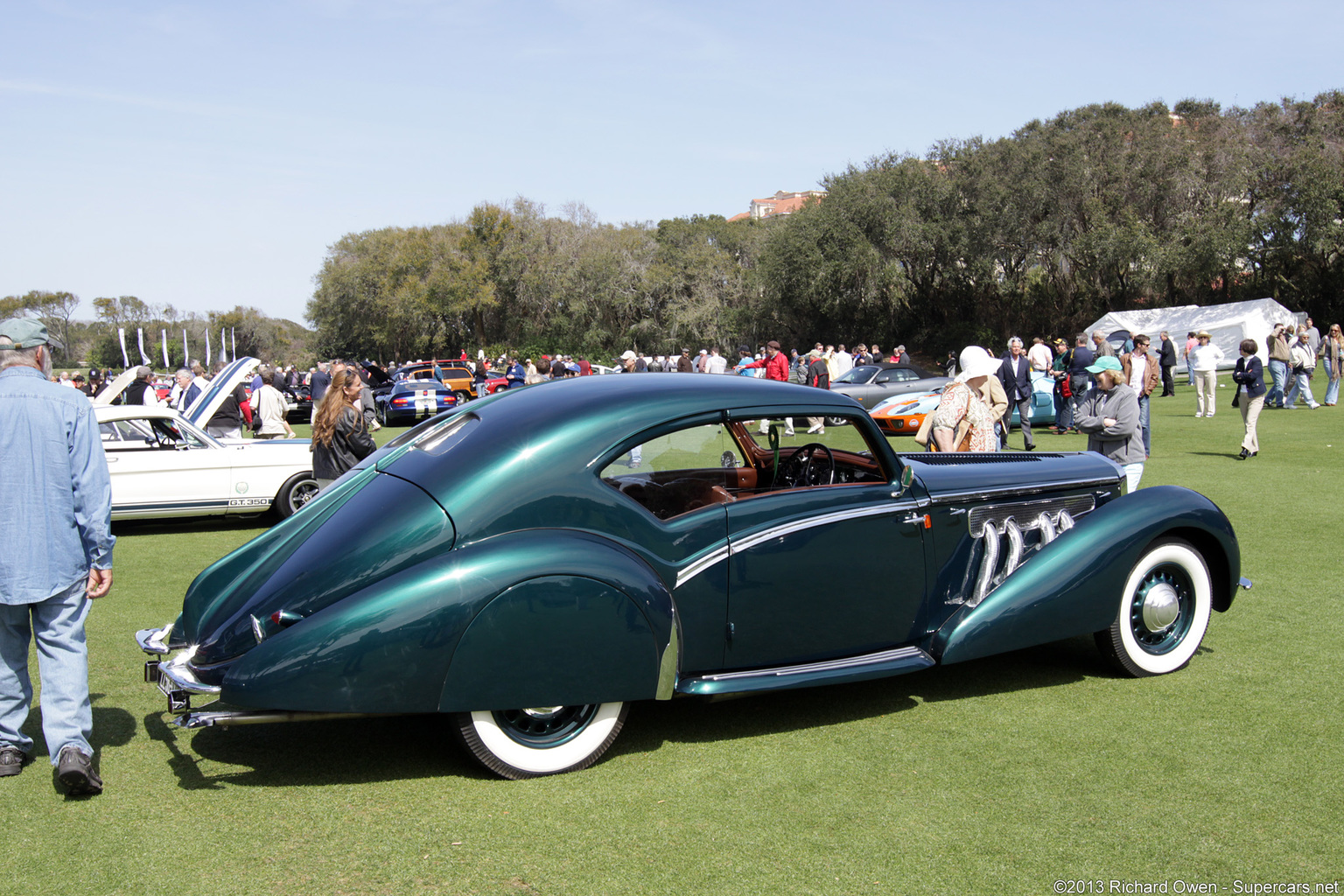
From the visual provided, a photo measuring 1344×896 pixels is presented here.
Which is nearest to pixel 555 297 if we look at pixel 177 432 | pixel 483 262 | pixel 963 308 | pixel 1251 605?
pixel 483 262

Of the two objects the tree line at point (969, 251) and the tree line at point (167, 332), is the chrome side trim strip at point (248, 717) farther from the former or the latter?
the tree line at point (167, 332)

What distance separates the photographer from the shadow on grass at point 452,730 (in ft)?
13.2

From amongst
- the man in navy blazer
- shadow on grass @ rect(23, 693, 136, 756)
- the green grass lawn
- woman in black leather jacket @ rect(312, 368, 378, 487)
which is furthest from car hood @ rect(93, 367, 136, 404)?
the man in navy blazer

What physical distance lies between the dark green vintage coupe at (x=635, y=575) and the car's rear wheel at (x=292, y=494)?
598cm

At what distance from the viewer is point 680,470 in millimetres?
5102

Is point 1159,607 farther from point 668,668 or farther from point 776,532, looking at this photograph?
point 668,668

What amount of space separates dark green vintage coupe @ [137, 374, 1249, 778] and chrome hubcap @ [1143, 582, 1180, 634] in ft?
0.04

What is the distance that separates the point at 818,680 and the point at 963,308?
48822 millimetres

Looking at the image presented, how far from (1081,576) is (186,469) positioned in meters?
8.79

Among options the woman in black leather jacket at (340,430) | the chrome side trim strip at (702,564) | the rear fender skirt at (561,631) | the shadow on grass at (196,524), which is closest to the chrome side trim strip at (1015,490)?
the chrome side trim strip at (702,564)

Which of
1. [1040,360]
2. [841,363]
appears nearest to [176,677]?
[1040,360]

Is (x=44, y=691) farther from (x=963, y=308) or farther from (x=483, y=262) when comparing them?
(x=483, y=262)

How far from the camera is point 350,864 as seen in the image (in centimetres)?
323

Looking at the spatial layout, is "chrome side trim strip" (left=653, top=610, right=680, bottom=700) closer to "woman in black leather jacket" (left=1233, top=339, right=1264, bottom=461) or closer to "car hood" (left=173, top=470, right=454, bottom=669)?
"car hood" (left=173, top=470, right=454, bottom=669)
